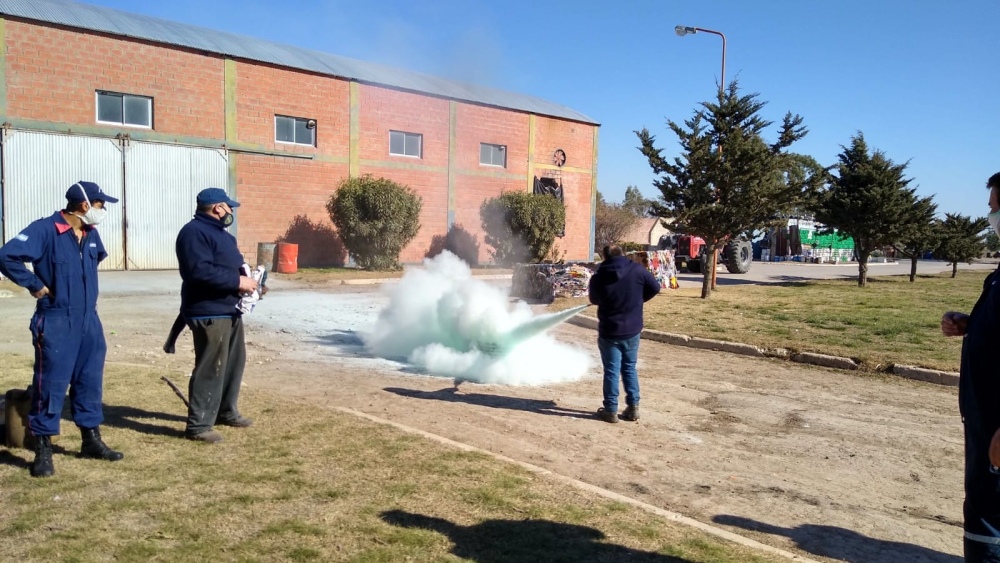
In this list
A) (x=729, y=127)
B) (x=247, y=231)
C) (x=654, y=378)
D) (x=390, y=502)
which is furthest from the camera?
(x=247, y=231)

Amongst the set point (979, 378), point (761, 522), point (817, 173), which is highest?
point (817, 173)

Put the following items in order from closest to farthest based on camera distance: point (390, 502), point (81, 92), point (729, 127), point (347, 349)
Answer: point (390, 502), point (347, 349), point (729, 127), point (81, 92)

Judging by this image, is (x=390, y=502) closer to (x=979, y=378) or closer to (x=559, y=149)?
(x=979, y=378)

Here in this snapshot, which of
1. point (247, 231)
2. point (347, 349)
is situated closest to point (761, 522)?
point (347, 349)

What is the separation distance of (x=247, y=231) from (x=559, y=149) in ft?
52.1

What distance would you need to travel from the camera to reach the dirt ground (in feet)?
15.4

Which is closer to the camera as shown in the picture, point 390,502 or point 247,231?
point 390,502

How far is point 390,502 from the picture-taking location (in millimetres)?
4379

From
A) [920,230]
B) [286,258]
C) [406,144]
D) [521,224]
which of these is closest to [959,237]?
[920,230]

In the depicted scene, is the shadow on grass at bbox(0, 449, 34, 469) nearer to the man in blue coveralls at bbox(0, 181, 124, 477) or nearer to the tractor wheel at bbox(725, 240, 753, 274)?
the man in blue coveralls at bbox(0, 181, 124, 477)

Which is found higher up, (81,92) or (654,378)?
(81,92)

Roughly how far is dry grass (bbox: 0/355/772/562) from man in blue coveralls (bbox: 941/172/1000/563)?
1227 millimetres

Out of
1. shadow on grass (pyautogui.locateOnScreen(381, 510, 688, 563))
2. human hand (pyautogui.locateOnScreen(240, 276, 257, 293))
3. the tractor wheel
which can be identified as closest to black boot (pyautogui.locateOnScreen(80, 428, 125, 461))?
human hand (pyautogui.locateOnScreen(240, 276, 257, 293))

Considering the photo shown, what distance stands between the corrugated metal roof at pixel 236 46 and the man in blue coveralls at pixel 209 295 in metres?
13.2
